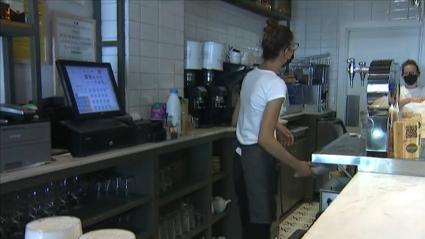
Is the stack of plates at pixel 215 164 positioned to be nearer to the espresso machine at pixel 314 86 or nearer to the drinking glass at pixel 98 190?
the drinking glass at pixel 98 190

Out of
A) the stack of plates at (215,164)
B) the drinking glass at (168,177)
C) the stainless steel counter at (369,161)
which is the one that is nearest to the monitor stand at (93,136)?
the drinking glass at (168,177)

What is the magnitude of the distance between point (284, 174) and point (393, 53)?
2.22 m

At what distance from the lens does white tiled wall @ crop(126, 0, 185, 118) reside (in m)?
2.57

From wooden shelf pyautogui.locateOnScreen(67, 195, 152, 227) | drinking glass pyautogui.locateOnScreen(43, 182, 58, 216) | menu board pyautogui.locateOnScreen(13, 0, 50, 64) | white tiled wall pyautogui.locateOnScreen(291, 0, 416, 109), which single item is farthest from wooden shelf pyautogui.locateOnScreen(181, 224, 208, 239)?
white tiled wall pyautogui.locateOnScreen(291, 0, 416, 109)

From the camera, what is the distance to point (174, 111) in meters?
2.64

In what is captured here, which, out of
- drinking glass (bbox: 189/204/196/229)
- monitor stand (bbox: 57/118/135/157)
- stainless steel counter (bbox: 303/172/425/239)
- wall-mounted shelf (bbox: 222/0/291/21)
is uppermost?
wall-mounted shelf (bbox: 222/0/291/21)

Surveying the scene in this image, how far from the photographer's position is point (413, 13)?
4781 millimetres

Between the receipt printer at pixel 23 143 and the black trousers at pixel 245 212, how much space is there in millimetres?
1047

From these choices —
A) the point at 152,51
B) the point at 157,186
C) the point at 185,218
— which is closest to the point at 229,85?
the point at 152,51

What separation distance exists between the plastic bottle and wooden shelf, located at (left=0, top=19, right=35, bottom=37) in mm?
1018

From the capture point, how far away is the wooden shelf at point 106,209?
1.96m

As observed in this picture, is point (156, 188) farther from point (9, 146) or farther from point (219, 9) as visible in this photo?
point (219, 9)

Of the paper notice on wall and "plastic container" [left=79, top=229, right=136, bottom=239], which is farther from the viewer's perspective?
the paper notice on wall

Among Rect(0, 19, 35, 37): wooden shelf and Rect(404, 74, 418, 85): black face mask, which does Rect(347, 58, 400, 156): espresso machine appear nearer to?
Rect(0, 19, 35, 37): wooden shelf
